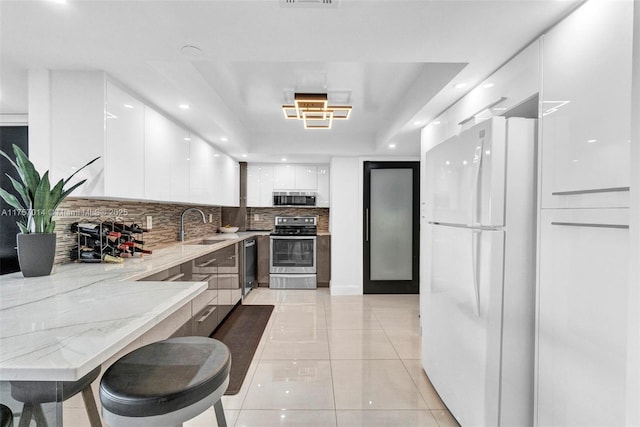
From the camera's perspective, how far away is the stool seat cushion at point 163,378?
0.92 metres

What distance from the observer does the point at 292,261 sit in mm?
4953

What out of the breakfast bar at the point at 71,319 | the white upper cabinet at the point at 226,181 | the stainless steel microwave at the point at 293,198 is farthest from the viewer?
the stainless steel microwave at the point at 293,198

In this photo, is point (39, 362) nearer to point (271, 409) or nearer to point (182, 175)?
point (271, 409)

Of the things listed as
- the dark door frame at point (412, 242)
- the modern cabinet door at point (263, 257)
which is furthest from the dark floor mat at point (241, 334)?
the dark door frame at point (412, 242)

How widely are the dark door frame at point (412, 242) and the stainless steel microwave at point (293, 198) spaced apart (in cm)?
103

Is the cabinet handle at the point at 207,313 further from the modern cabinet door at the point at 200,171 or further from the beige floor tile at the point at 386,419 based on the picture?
the beige floor tile at the point at 386,419

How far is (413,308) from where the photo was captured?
13.2 ft

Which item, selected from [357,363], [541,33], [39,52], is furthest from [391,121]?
[39,52]

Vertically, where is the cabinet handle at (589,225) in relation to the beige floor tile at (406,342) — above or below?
above

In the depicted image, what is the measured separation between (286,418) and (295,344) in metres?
1.02

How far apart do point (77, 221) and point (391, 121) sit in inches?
122

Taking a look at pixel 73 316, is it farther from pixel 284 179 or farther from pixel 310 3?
pixel 284 179

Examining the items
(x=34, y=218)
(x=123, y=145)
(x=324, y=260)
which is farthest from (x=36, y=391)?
(x=324, y=260)

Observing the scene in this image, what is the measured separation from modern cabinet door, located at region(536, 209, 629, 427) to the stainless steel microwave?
4003 millimetres
